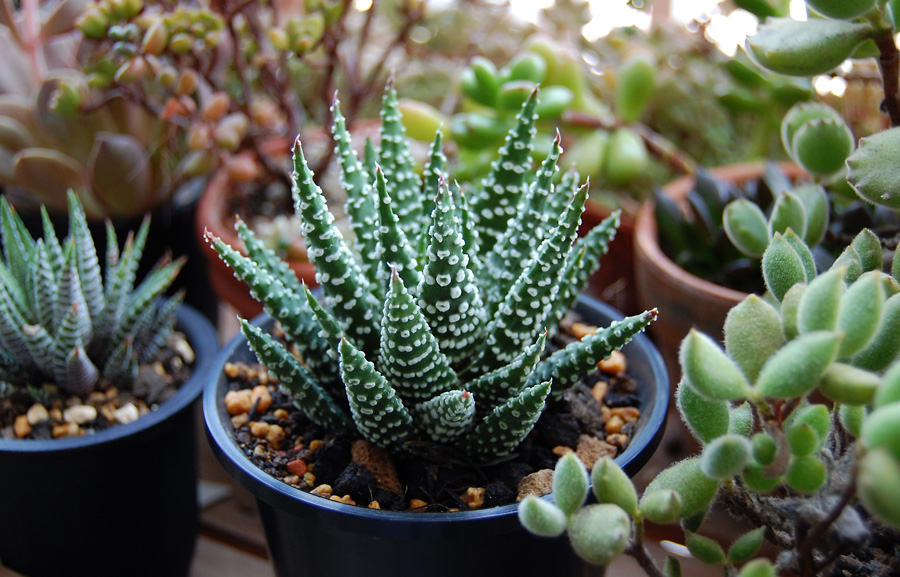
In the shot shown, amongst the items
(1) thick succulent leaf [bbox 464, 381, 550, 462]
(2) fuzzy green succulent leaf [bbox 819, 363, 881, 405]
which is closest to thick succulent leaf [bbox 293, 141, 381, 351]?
(1) thick succulent leaf [bbox 464, 381, 550, 462]

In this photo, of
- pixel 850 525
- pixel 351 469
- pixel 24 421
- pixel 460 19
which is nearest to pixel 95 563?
pixel 24 421

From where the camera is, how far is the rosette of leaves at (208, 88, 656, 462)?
494mm

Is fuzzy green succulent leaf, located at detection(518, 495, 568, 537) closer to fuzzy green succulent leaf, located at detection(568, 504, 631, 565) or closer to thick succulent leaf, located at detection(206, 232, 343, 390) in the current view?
fuzzy green succulent leaf, located at detection(568, 504, 631, 565)

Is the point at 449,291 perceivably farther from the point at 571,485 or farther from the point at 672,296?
the point at 672,296

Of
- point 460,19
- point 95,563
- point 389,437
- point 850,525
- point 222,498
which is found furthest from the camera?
point 460,19

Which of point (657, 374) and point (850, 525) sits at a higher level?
point (850, 525)

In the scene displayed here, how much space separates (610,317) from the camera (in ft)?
2.35

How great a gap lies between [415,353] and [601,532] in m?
0.18

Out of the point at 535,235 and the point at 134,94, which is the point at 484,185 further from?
the point at 134,94

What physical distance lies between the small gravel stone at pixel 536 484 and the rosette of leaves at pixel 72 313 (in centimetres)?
40

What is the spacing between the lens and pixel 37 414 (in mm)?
692

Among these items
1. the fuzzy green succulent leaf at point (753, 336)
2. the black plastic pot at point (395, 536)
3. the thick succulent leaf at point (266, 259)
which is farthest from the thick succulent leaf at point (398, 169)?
the fuzzy green succulent leaf at point (753, 336)

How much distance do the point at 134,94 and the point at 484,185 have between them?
1.52 feet

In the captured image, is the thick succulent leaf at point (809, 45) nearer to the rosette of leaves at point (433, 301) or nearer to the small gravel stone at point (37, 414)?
the rosette of leaves at point (433, 301)
